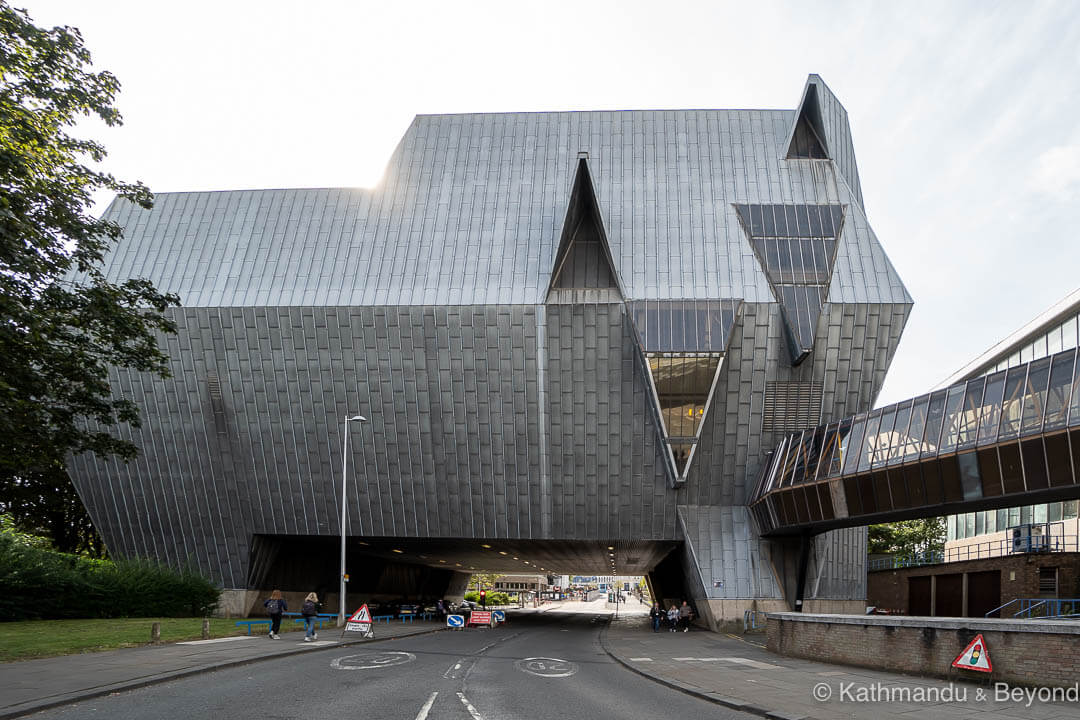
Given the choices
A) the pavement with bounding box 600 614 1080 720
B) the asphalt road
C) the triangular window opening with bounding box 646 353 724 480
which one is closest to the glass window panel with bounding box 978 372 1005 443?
the pavement with bounding box 600 614 1080 720

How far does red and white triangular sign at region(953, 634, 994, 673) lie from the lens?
15172 millimetres

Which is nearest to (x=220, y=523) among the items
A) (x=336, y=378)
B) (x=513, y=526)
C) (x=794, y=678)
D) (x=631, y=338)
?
(x=336, y=378)

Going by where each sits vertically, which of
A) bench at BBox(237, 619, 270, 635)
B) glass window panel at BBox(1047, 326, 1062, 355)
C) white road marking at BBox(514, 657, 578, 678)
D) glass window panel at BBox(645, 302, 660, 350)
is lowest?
bench at BBox(237, 619, 270, 635)

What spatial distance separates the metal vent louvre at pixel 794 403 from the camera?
35.2 m

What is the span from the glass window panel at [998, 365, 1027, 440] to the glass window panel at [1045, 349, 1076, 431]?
1.01 m

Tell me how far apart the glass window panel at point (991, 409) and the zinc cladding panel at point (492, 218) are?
40.2ft

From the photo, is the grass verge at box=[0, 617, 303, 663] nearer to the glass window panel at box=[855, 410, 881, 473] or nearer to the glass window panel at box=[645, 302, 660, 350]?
the glass window panel at box=[645, 302, 660, 350]

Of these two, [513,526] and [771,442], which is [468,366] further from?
[771,442]

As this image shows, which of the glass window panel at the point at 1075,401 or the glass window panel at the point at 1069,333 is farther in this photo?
the glass window panel at the point at 1069,333

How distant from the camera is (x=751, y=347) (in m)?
34.8

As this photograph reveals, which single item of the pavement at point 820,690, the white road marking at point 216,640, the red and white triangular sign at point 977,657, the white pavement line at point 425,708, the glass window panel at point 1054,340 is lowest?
the white road marking at point 216,640

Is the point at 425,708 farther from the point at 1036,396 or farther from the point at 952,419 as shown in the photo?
the point at 952,419

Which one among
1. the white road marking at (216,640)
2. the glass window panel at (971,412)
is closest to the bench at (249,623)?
the white road marking at (216,640)

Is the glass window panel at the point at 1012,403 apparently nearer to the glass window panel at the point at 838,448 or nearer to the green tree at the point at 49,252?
the glass window panel at the point at 838,448
